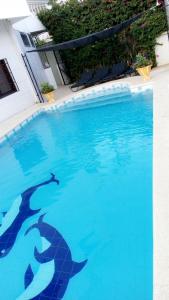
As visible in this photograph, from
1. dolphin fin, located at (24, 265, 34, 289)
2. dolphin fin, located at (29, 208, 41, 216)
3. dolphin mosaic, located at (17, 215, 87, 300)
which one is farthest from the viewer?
dolphin fin, located at (29, 208, 41, 216)

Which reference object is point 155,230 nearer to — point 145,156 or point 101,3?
point 145,156

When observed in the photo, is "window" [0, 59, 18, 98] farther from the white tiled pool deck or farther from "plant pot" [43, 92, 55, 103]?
the white tiled pool deck

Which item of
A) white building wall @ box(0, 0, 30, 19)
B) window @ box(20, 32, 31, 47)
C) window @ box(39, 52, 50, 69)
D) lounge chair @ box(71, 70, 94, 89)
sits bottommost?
lounge chair @ box(71, 70, 94, 89)

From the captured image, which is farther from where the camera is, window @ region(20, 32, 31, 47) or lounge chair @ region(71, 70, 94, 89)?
window @ region(20, 32, 31, 47)

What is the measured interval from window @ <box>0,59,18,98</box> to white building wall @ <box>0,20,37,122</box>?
18cm

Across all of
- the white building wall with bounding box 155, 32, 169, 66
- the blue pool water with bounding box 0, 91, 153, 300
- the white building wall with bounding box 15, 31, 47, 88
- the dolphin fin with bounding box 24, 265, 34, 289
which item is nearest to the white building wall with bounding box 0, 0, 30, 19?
the white building wall with bounding box 15, 31, 47, 88

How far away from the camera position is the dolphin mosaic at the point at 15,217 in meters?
4.75

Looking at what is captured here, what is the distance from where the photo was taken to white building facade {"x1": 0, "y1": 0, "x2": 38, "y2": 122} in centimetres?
1238

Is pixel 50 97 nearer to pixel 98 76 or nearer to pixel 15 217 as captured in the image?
pixel 98 76

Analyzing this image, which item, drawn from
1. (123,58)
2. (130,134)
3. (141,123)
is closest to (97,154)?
(130,134)

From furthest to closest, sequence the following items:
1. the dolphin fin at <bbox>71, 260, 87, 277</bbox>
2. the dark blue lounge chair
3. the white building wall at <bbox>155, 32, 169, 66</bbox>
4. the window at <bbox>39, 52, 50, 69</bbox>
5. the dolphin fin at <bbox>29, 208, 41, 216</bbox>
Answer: the window at <bbox>39, 52, 50, 69</bbox> < the dark blue lounge chair < the white building wall at <bbox>155, 32, 169, 66</bbox> < the dolphin fin at <bbox>29, 208, 41, 216</bbox> < the dolphin fin at <bbox>71, 260, 87, 277</bbox>

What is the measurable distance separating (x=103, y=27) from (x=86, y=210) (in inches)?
462

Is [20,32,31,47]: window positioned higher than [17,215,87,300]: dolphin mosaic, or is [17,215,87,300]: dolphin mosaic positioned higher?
[20,32,31,47]: window

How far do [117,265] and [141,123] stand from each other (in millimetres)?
4905
